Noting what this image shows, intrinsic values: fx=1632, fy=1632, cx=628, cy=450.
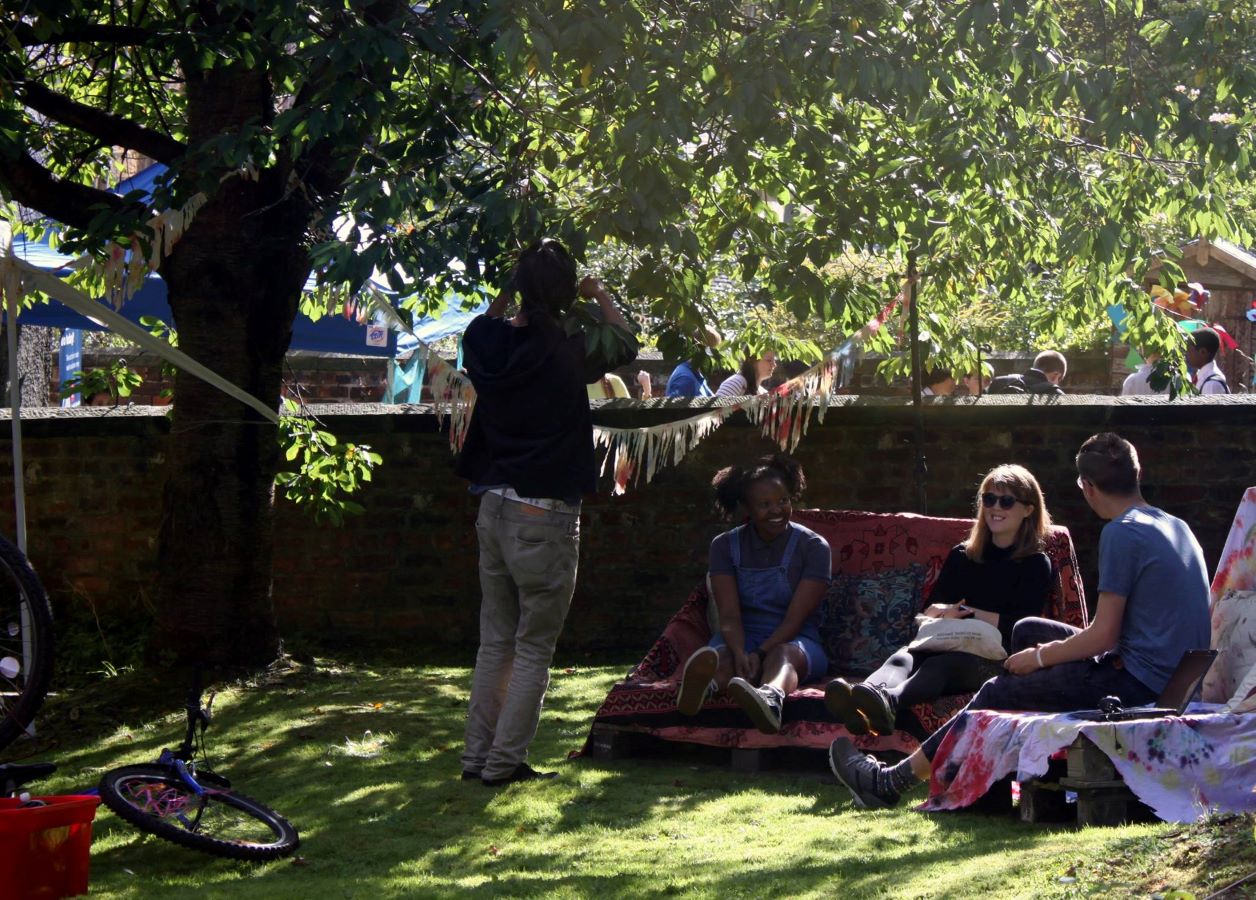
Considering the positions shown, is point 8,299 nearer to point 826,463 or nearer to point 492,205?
point 492,205

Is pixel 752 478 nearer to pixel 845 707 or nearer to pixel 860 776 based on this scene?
pixel 845 707

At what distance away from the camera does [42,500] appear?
10.5 meters

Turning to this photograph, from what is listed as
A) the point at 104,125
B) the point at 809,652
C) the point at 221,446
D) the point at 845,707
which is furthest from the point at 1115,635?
the point at 104,125

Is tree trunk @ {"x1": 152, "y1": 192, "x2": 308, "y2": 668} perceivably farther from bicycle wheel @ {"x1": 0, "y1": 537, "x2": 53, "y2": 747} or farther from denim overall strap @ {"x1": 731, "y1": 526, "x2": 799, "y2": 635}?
denim overall strap @ {"x1": 731, "y1": 526, "x2": 799, "y2": 635}

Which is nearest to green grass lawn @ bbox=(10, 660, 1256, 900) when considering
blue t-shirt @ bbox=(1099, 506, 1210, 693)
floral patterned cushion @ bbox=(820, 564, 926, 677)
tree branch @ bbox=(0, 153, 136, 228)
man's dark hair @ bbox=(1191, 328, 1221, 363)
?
blue t-shirt @ bbox=(1099, 506, 1210, 693)

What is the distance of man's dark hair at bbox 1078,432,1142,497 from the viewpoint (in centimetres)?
580

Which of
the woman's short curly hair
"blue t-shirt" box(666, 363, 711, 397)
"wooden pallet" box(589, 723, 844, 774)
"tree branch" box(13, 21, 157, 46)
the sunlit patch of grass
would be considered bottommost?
the sunlit patch of grass

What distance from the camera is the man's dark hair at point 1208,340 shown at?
1131 cm

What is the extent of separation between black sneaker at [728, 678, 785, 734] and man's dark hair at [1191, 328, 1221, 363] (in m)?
6.04

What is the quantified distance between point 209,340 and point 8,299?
164cm

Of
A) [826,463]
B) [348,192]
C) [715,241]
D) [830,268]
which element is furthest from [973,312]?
[348,192]

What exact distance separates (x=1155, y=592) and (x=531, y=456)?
2261mm

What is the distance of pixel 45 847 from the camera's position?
4.61m

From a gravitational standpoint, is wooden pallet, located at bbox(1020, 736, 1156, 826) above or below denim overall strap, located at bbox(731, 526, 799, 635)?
below
